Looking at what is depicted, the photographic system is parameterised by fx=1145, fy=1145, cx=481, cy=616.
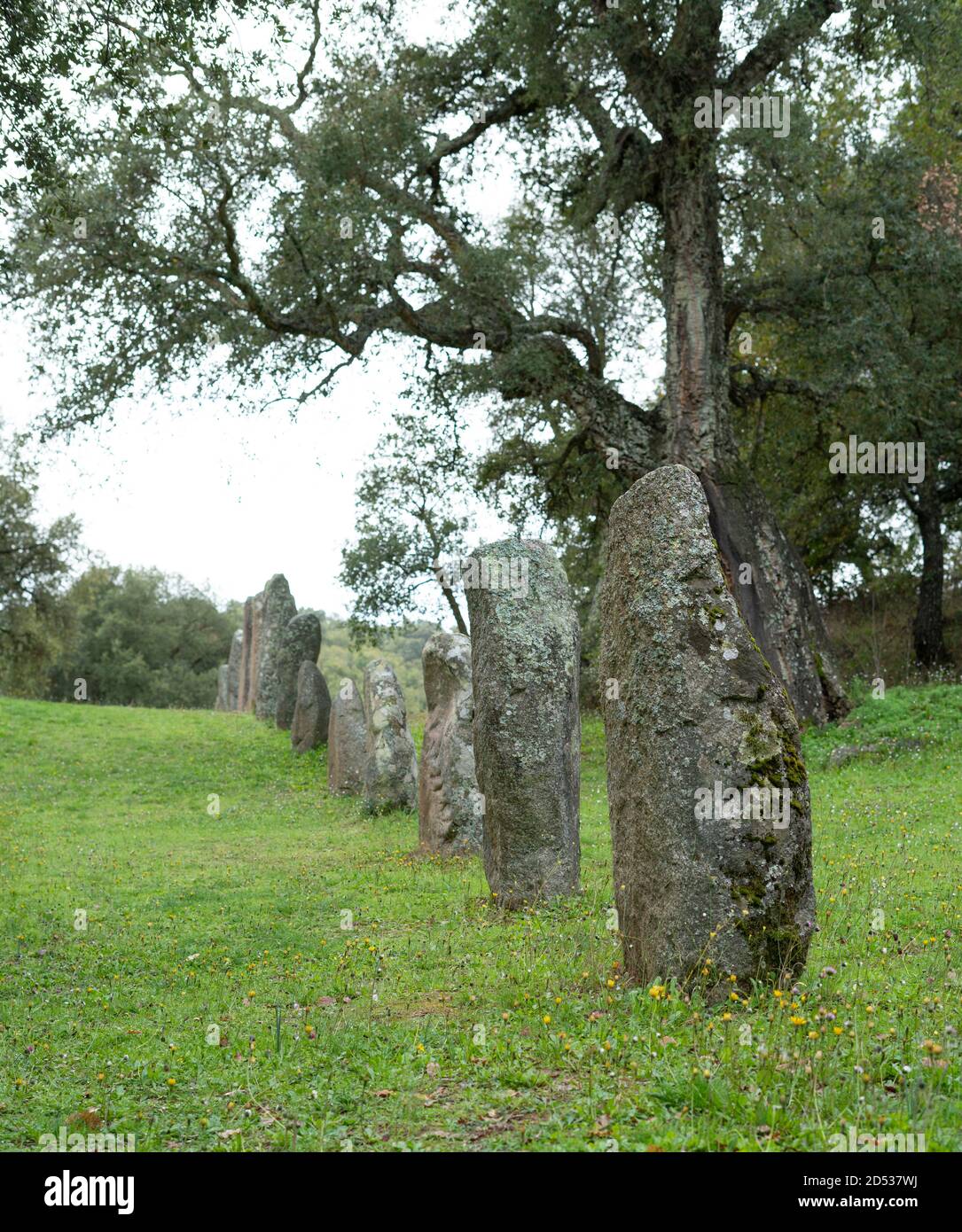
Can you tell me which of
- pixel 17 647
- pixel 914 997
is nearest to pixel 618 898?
pixel 914 997

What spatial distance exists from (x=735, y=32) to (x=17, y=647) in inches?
1221

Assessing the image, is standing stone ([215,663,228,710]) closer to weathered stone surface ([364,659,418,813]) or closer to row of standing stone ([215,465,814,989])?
weathered stone surface ([364,659,418,813])

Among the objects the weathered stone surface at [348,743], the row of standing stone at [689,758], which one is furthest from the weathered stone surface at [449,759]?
the weathered stone surface at [348,743]

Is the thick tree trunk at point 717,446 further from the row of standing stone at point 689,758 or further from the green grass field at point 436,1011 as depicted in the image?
the row of standing stone at point 689,758

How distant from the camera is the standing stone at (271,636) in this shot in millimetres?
32594

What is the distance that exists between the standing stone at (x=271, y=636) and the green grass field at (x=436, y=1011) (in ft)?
54.3

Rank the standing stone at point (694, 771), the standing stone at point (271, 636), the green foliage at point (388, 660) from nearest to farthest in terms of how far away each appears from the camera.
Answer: the standing stone at point (694, 771)
the standing stone at point (271, 636)
the green foliage at point (388, 660)

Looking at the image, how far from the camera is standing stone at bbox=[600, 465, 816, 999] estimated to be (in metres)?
6.55

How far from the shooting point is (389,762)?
18.4 m

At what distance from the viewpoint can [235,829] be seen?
18.4 meters

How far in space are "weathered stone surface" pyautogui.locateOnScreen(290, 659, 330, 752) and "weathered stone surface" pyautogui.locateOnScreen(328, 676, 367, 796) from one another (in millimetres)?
4532

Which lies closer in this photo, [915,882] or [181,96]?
[915,882]
